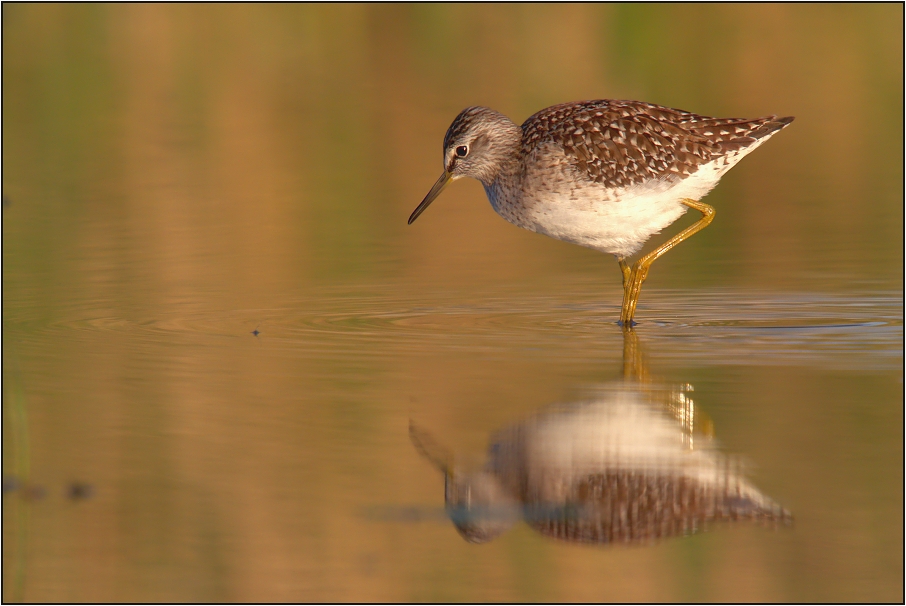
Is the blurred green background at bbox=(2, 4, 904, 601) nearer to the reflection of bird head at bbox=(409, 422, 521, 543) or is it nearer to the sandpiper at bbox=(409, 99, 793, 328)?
the reflection of bird head at bbox=(409, 422, 521, 543)

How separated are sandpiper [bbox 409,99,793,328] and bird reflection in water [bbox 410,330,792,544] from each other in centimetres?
242

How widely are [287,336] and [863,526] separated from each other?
14.7 ft

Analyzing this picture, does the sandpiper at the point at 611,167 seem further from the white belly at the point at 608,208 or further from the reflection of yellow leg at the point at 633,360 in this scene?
the reflection of yellow leg at the point at 633,360

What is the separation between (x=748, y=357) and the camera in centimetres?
796

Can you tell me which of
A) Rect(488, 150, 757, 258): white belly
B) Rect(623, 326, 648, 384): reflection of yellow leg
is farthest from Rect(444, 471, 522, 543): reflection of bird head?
Rect(488, 150, 757, 258): white belly

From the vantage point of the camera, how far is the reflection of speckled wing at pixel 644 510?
529cm

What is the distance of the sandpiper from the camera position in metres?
9.09

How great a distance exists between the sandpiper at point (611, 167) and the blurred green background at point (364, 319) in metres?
0.64

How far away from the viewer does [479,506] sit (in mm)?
5562

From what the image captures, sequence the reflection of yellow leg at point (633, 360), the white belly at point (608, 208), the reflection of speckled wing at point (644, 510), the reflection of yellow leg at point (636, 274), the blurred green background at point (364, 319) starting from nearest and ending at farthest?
1. the blurred green background at point (364, 319)
2. the reflection of speckled wing at point (644, 510)
3. the reflection of yellow leg at point (633, 360)
4. the white belly at point (608, 208)
5. the reflection of yellow leg at point (636, 274)

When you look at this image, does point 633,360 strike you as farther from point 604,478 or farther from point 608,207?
point 604,478

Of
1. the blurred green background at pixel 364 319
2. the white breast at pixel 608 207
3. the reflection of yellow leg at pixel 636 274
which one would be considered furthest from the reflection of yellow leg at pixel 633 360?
the white breast at pixel 608 207

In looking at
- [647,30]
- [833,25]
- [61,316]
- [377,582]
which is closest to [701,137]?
[61,316]

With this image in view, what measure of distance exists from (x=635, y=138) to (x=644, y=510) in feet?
14.1
